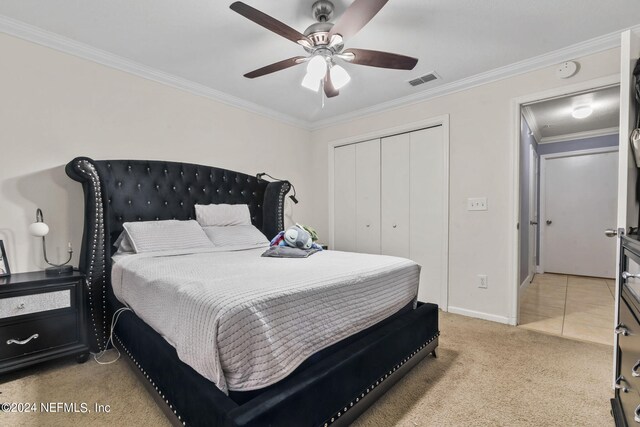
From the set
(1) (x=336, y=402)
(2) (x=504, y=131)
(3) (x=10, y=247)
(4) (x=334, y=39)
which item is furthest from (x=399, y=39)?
(3) (x=10, y=247)

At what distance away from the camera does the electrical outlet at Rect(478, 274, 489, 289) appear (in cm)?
288

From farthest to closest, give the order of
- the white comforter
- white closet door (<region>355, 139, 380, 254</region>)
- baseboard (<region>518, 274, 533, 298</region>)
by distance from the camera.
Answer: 1. baseboard (<region>518, 274, 533, 298</region>)
2. white closet door (<region>355, 139, 380, 254</region>)
3. the white comforter

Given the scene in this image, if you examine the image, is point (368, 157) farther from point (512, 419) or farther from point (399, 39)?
point (512, 419)

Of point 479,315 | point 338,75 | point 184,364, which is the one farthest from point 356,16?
point 479,315

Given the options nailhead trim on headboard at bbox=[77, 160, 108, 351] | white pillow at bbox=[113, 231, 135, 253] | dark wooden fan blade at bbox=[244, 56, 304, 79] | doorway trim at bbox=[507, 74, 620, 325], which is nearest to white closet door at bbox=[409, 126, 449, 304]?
doorway trim at bbox=[507, 74, 620, 325]

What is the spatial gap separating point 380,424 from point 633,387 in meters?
1.01

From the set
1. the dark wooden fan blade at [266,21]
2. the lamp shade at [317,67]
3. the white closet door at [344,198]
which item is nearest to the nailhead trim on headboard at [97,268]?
the dark wooden fan blade at [266,21]

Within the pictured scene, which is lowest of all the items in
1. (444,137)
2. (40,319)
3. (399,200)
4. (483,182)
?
(40,319)

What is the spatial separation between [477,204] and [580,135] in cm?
341

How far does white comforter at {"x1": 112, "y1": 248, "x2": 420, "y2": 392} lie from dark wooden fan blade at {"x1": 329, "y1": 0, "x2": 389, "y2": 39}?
1.35 m

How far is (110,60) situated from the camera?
8.20ft

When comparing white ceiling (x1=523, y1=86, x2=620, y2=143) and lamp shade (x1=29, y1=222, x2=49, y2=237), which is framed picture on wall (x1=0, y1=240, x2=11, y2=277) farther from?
white ceiling (x1=523, y1=86, x2=620, y2=143)

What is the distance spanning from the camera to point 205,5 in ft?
6.22

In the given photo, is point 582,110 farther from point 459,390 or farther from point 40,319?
point 40,319
